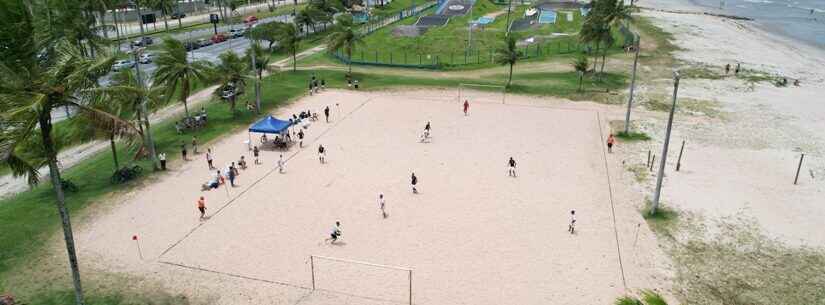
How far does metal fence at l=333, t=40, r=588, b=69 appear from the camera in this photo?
6431cm

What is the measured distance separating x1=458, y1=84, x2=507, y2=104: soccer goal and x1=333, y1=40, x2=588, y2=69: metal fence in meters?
9.67

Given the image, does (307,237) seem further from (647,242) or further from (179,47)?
(179,47)

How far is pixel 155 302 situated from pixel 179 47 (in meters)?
23.3

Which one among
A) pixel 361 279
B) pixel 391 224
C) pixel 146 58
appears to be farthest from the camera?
pixel 146 58

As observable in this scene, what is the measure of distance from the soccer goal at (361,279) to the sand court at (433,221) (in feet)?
0.22

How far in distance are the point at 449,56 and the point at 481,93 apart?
61.3 feet

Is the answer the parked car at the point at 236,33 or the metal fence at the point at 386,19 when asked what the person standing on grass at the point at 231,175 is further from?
the parked car at the point at 236,33

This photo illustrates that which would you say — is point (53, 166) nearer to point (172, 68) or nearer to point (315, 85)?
point (172, 68)

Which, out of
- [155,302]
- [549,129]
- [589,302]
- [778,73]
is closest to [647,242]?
[589,302]

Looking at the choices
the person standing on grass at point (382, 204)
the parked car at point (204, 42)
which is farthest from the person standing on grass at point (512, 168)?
the parked car at point (204, 42)

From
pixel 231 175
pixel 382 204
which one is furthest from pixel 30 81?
pixel 231 175

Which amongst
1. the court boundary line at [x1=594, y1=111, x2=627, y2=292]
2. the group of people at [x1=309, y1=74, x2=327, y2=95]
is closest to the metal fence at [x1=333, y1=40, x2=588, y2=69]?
the group of people at [x1=309, y1=74, x2=327, y2=95]

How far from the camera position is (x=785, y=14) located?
121m

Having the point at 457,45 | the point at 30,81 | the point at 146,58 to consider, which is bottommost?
the point at 146,58
